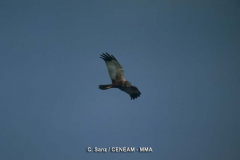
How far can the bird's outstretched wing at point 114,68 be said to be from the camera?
472 cm

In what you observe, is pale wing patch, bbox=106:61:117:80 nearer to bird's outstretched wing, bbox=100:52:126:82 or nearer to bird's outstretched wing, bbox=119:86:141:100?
bird's outstretched wing, bbox=100:52:126:82

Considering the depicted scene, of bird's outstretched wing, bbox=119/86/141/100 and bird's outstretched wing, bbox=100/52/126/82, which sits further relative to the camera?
bird's outstretched wing, bbox=119/86/141/100

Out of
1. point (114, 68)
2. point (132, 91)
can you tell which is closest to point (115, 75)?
point (114, 68)

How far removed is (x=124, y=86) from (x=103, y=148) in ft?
3.20

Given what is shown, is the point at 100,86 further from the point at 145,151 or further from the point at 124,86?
the point at 145,151

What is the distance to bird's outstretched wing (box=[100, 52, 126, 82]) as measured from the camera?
4.72 metres

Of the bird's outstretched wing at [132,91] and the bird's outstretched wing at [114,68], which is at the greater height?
the bird's outstretched wing at [114,68]

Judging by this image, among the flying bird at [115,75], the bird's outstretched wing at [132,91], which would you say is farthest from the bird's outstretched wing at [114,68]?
the bird's outstretched wing at [132,91]

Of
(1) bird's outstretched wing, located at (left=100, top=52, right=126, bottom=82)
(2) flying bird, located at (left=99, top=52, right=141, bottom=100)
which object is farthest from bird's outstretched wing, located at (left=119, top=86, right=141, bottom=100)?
(1) bird's outstretched wing, located at (left=100, top=52, right=126, bottom=82)

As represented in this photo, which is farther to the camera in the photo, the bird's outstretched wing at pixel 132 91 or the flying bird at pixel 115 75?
the bird's outstretched wing at pixel 132 91

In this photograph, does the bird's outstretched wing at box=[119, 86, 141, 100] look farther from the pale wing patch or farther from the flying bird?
the pale wing patch

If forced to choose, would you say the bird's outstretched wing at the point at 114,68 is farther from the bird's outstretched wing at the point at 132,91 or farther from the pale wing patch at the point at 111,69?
the bird's outstretched wing at the point at 132,91

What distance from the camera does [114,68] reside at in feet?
15.7

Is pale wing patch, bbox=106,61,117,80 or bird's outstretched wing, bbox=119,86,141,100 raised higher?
pale wing patch, bbox=106,61,117,80
